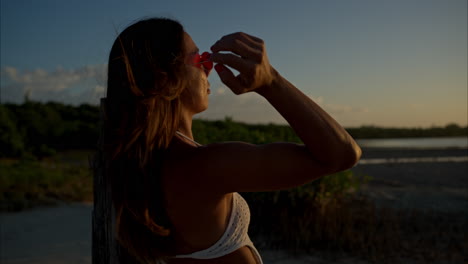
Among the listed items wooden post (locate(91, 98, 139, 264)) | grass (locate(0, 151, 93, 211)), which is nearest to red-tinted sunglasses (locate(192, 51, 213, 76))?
wooden post (locate(91, 98, 139, 264))

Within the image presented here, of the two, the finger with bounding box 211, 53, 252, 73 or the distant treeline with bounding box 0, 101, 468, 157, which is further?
the distant treeline with bounding box 0, 101, 468, 157

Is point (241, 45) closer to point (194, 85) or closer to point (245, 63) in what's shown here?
point (245, 63)

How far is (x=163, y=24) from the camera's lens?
1.55 m

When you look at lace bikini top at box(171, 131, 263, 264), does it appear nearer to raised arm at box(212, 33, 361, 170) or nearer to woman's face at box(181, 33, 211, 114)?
woman's face at box(181, 33, 211, 114)

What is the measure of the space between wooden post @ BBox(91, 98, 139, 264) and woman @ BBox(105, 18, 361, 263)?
0.50 m

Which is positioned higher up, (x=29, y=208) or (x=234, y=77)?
(x=234, y=77)

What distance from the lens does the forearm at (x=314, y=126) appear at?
1163 mm

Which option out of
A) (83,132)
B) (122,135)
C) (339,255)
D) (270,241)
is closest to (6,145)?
(83,132)

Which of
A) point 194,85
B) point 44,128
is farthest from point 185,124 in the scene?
point 44,128

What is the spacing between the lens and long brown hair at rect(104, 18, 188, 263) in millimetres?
1448

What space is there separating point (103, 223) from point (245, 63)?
1475 mm

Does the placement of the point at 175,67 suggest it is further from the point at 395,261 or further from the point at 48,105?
the point at 48,105

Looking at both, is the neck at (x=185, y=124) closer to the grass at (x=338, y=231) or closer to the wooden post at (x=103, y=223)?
the wooden post at (x=103, y=223)

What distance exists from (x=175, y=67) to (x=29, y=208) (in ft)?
27.1
